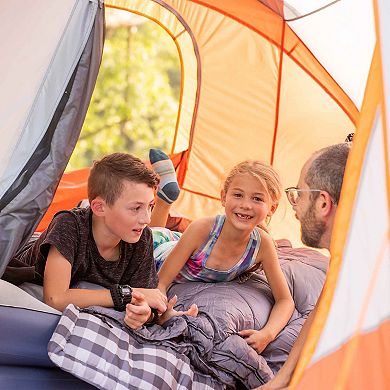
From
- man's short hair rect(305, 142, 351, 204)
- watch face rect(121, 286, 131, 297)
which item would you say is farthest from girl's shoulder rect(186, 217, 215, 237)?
man's short hair rect(305, 142, 351, 204)

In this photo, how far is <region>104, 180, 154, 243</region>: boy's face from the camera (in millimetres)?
2297

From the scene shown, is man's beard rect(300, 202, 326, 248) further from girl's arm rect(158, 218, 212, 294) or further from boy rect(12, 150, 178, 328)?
girl's arm rect(158, 218, 212, 294)

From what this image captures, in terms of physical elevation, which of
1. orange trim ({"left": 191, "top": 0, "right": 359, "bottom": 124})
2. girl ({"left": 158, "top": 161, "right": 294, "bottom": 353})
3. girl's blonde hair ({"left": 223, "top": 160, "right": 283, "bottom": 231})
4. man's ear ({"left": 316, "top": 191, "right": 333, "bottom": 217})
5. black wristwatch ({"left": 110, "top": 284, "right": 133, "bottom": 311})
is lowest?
black wristwatch ({"left": 110, "top": 284, "right": 133, "bottom": 311})

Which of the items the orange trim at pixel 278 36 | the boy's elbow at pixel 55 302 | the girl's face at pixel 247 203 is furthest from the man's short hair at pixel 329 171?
the orange trim at pixel 278 36

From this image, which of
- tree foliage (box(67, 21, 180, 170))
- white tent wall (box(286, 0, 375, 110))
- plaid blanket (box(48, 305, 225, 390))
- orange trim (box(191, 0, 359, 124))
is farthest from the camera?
tree foliage (box(67, 21, 180, 170))

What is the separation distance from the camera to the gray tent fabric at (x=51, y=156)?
6.93 ft

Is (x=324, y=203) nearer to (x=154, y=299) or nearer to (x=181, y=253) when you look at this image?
(x=154, y=299)

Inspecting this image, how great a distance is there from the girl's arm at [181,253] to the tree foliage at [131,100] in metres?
6.47

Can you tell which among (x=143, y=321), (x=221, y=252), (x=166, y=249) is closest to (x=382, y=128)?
(x=143, y=321)

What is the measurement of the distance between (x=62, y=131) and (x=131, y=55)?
7.37m

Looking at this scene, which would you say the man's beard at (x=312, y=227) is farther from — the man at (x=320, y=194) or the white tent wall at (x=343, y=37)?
the white tent wall at (x=343, y=37)

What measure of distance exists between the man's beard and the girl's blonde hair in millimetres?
443

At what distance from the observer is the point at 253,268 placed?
271cm

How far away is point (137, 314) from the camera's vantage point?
6.82 feet
